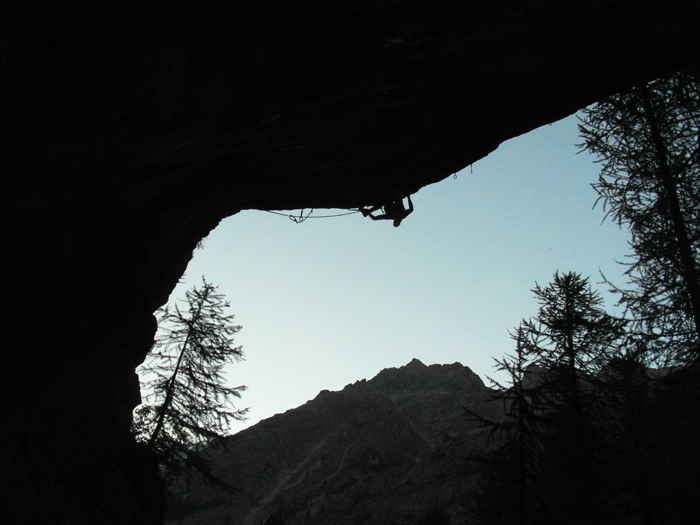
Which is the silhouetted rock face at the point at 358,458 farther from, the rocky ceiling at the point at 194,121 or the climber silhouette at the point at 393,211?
the climber silhouette at the point at 393,211

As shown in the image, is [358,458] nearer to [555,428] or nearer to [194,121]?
[555,428]

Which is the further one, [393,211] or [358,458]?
[358,458]

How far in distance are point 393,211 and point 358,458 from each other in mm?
56455

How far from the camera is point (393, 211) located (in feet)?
38.3

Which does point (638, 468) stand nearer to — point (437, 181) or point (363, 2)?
point (437, 181)

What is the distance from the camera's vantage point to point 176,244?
1133cm

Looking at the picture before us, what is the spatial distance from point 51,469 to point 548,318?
1445 centimetres

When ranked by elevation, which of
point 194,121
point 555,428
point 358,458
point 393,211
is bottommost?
point 358,458

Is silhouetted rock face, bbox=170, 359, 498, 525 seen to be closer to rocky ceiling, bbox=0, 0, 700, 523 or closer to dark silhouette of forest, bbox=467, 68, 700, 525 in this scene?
dark silhouette of forest, bbox=467, 68, 700, 525

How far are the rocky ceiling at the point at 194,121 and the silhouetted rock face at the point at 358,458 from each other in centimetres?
2536

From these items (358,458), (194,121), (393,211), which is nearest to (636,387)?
(393,211)

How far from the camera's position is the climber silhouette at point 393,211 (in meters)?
11.5

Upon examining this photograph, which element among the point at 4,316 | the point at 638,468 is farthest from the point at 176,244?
the point at 638,468

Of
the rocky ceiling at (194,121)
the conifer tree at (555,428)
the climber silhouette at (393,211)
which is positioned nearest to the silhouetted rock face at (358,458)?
the conifer tree at (555,428)
